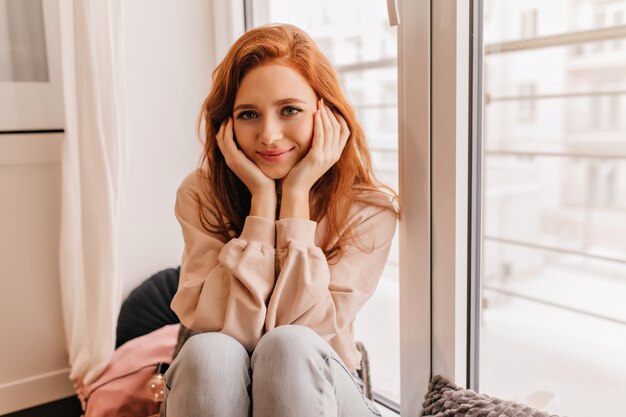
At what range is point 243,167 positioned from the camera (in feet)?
3.66

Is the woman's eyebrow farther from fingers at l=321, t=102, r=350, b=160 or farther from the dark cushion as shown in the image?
the dark cushion

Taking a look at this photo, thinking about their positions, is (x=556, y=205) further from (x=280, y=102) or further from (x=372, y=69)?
(x=280, y=102)

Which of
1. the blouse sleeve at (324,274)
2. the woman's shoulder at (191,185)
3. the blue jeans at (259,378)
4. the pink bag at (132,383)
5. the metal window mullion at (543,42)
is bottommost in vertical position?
the pink bag at (132,383)

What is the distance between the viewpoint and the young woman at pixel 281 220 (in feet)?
3.37

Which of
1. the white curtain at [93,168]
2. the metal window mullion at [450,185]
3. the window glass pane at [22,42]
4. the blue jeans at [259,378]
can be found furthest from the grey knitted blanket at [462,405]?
the window glass pane at [22,42]

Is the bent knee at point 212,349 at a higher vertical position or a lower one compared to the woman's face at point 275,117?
lower

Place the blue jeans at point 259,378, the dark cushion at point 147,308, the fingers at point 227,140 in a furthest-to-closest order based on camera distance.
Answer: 1. the dark cushion at point 147,308
2. the fingers at point 227,140
3. the blue jeans at point 259,378

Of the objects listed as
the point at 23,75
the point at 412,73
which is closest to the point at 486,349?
the point at 412,73

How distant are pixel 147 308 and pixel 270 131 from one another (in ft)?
2.80

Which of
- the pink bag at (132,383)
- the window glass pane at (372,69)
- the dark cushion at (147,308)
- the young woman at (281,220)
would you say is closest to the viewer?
the young woman at (281,220)

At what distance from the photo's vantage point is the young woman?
1026 mm

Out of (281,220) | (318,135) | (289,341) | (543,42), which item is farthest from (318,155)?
(543,42)

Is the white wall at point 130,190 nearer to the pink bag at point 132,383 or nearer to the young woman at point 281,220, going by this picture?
the pink bag at point 132,383

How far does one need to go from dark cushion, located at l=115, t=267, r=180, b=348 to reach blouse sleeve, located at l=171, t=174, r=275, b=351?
0.57m
